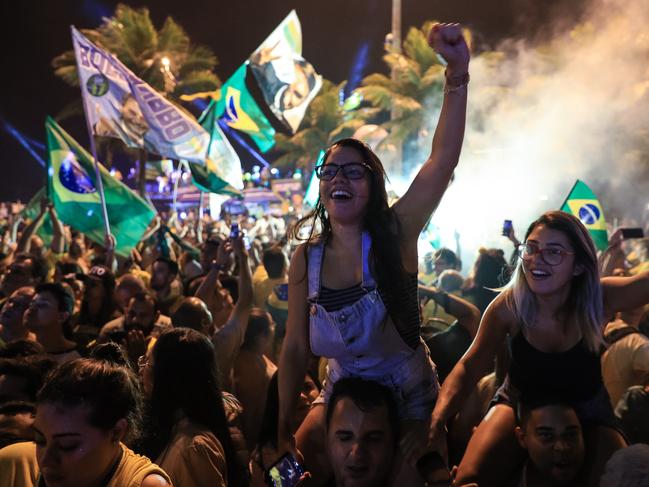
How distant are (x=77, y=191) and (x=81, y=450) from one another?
8.62 meters

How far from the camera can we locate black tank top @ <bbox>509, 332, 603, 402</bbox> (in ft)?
9.26

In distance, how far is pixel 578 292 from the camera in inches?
119

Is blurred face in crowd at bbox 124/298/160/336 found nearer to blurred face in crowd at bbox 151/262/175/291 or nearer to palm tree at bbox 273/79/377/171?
blurred face in crowd at bbox 151/262/175/291

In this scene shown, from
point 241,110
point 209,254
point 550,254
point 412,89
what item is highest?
point 412,89

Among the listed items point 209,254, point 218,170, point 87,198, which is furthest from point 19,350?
point 218,170

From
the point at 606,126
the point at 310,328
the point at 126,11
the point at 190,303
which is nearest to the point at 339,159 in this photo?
the point at 310,328

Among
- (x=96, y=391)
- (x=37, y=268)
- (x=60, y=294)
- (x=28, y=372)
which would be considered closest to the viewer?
(x=96, y=391)

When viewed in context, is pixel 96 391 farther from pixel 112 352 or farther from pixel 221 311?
pixel 221 311

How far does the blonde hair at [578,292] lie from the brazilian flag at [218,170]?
861cm

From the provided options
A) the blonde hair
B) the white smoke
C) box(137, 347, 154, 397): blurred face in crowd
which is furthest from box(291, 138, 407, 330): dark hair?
the white smoke

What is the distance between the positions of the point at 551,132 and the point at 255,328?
18289 mm

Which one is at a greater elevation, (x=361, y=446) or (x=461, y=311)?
(x=461, y=311)

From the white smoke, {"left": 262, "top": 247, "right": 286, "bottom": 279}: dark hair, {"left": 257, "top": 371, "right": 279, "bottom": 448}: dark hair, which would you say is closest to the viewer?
{"left": 257, "top": 371, "right": 279, "bottom": 448}: dark hair

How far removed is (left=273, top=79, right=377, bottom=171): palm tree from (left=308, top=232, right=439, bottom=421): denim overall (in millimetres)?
30781
